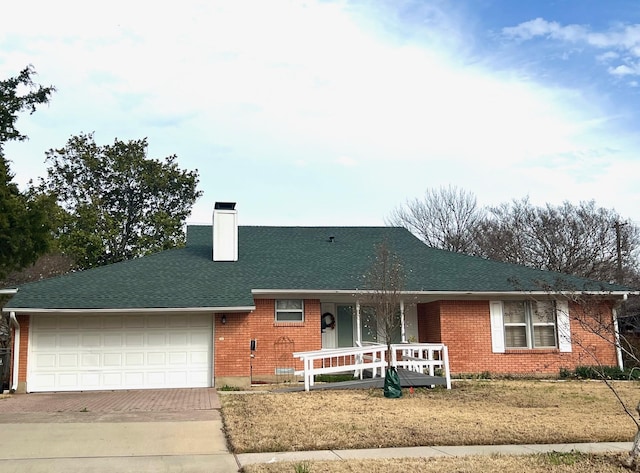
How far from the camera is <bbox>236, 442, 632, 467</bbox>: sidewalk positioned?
26.6 ft

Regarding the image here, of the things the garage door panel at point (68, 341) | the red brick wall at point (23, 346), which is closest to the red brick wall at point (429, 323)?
the garage door panel at point (68, 341)

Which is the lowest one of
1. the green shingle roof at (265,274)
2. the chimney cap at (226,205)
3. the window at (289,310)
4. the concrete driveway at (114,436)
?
the concrete driveway at (114,436)

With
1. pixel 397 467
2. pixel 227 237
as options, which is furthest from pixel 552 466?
pixel 227 237

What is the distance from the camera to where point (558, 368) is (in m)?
19.9

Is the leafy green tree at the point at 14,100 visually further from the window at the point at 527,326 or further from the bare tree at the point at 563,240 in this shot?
the bare tree at the point at 563,240

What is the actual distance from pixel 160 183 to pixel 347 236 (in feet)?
61.7

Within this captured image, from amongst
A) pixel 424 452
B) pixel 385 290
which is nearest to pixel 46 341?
pixel 385 290

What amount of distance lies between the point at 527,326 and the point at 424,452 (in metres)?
12.6

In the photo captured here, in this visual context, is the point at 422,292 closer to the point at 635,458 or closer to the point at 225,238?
the point at 225,238

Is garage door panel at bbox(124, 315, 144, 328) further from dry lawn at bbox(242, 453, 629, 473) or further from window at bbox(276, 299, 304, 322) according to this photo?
dry lawn at bbox(242, 453, 629, 473)

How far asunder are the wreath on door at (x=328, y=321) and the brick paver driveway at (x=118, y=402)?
4708mm

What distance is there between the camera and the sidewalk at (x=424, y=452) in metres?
8.12

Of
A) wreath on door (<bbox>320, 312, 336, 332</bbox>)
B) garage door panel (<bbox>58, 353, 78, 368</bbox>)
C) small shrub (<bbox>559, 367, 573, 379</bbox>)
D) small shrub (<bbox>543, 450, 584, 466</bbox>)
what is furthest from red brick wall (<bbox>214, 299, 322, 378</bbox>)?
small shrub (<bbox>543, 450, 584, 466</bbox>)

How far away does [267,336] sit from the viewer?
746 inches
